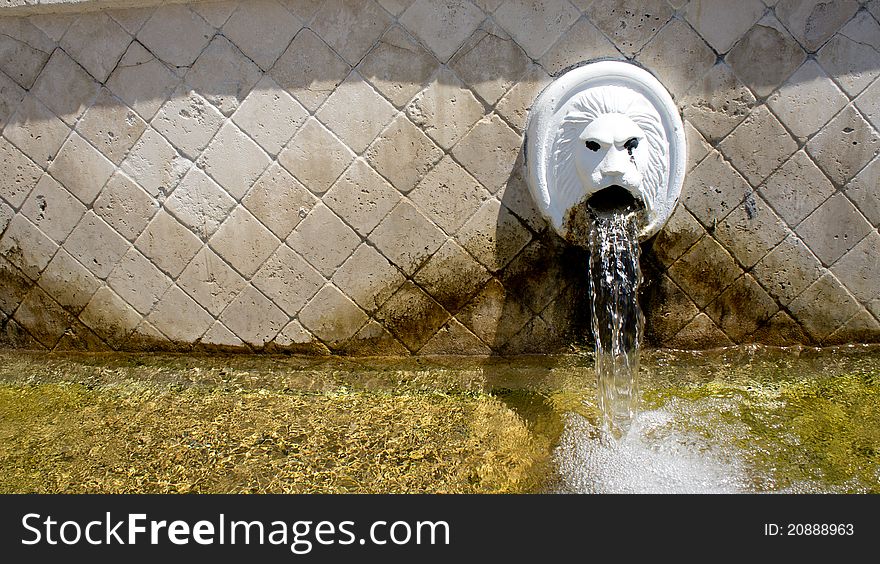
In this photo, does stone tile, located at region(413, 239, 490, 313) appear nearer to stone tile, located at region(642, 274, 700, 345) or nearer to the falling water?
the falling water

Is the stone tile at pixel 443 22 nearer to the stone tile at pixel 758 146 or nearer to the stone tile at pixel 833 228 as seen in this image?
the stone tile at pixel 758 146

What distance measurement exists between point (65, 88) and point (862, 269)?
3.24m

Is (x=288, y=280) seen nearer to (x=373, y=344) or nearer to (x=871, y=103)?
(x=373, y=344)

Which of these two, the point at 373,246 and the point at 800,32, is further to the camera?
the point at 373,246

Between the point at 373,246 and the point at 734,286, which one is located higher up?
the point at 373,246

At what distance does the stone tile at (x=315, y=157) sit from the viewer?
2.77 metres

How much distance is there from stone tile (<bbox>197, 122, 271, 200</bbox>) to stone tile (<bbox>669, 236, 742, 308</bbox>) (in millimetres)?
1702

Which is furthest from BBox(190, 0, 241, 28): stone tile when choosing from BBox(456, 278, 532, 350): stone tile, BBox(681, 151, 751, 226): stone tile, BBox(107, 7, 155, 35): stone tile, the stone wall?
BBox(681, 151, 751, 226): stone tile

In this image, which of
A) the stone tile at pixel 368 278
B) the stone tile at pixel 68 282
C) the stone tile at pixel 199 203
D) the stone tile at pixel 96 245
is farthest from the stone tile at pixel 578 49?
the stone tile at pixel 68 282

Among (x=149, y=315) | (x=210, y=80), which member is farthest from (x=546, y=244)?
(x=149, y=315)

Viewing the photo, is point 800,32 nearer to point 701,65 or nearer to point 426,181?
point 701,65

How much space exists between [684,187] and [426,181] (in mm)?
993

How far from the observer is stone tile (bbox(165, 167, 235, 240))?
289 cm

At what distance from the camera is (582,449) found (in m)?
2.44
